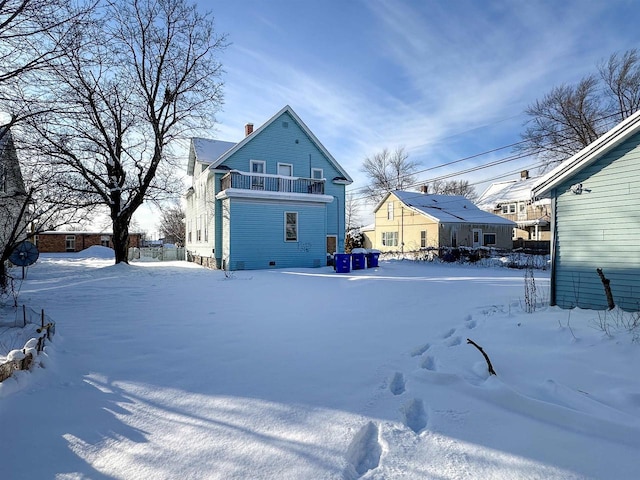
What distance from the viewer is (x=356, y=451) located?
255 centimetres

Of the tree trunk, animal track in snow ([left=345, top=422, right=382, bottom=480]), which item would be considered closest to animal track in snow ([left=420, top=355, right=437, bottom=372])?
animal track in snow ([left=345, top=422, right=382, bottom=480])

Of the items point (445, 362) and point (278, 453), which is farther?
point (445, 362)

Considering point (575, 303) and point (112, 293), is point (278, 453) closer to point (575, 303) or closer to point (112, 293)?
point (575, 303)

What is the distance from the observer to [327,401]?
329 centimetres

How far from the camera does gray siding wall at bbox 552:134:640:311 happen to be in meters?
6.40

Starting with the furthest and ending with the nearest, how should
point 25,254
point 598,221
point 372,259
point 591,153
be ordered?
point 372,259, point 25,254, point 598,221, point 591,153

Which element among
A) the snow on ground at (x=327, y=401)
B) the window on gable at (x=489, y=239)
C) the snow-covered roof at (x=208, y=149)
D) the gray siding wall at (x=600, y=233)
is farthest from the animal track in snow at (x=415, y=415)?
the window on gable at (x=489, y=239)

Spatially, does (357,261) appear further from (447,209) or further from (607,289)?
(447,209)

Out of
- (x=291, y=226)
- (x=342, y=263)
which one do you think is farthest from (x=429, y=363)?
(x=291, y=226)

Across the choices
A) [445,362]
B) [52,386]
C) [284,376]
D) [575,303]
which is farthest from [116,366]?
[575,303]

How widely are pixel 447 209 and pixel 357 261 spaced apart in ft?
54.1

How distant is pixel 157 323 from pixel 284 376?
11.7 feet

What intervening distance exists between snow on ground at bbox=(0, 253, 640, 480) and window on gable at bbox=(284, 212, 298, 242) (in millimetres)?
10811

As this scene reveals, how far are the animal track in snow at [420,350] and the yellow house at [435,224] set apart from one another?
2271cm
